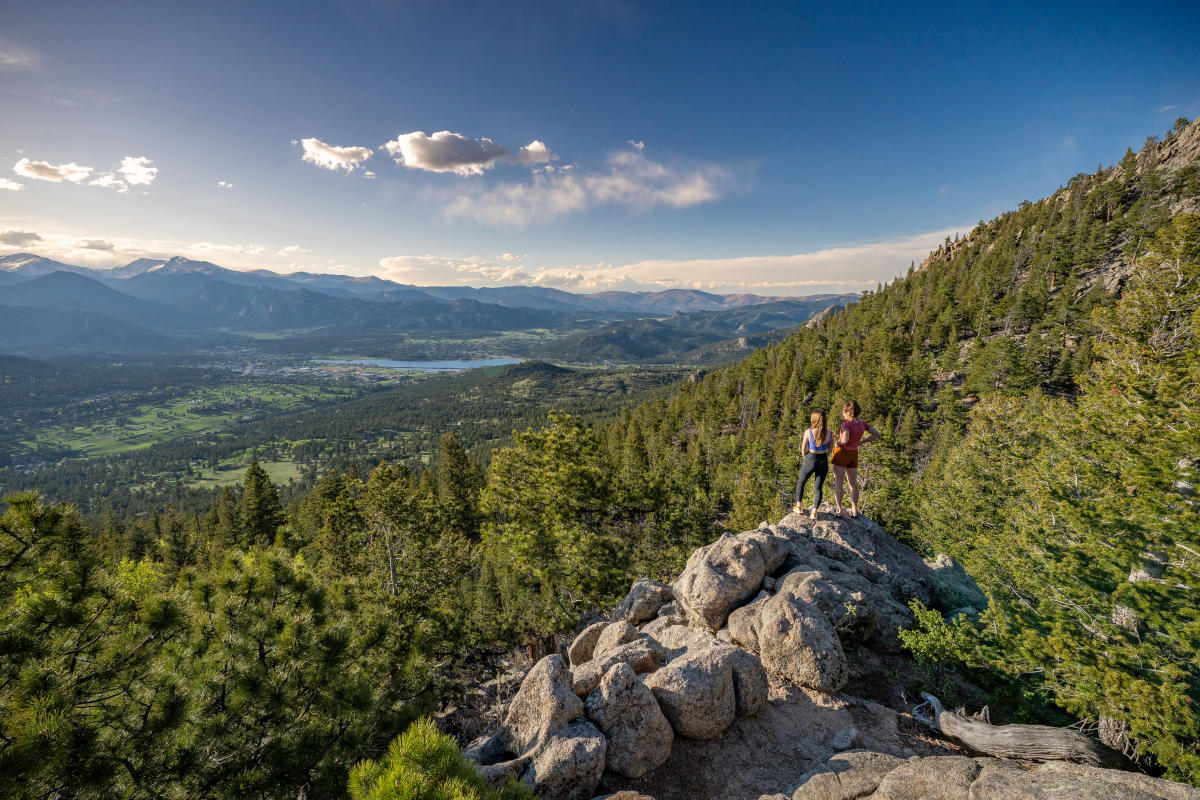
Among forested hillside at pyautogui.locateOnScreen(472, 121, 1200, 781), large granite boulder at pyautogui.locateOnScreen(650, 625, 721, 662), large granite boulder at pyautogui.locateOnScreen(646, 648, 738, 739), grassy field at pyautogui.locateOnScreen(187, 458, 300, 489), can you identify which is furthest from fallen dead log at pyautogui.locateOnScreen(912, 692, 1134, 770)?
grassy field at pyautogui.locateOnScreen(187, 458, 300, 489)

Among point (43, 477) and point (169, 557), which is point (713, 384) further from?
point (43, 477)

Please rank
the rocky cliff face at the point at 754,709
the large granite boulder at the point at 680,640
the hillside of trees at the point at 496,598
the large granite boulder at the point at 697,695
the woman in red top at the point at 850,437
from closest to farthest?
the hillside of trees at the point at 496,598 < the rocky cliff face at the point at 754,709 < the large granite boulder at the point at 697,695 < the large granite boulder at the point at 680,640 < the woman in red top at the point at 850,437

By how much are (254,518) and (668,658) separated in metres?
41.9

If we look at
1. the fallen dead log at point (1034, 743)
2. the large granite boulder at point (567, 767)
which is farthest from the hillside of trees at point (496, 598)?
the large granite boulder at point (567, 767)

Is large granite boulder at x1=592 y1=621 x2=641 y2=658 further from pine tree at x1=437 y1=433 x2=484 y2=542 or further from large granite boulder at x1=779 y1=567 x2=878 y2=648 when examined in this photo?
pine tree at x1=437 y1=433 x2=484 y2=542

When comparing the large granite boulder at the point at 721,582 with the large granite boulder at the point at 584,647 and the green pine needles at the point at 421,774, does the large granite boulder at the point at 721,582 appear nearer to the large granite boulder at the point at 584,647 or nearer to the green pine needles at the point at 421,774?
the large granite boulder at the point at 584,647

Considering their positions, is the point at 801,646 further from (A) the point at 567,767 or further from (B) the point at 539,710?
(B) the point at 539,710

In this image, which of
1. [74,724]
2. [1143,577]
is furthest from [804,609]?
[74,724]

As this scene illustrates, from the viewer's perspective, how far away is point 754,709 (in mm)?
9570

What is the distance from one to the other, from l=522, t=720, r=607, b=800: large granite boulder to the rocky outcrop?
2856mm

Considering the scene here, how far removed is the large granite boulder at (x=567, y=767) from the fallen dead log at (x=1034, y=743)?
725 centimetres

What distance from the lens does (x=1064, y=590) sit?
33.0ft

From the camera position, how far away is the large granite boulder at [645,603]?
14766mm

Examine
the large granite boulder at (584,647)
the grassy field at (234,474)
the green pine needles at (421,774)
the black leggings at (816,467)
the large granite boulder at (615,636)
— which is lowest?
the grassy field at (234,474)
